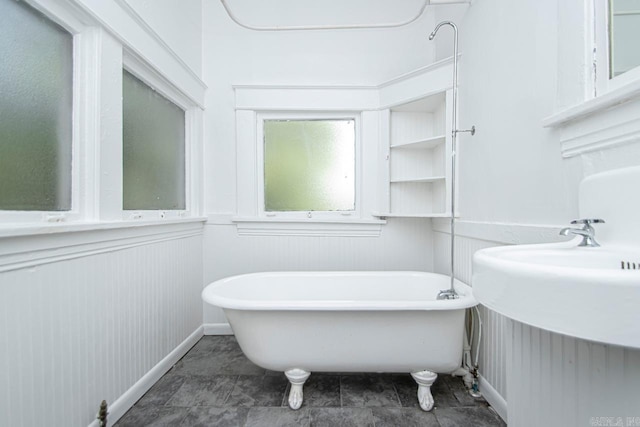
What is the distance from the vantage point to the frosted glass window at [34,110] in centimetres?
87

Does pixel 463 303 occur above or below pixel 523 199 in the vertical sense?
below

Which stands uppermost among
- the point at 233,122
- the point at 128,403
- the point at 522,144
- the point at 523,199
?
the point at 233,122

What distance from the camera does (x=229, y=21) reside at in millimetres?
2047

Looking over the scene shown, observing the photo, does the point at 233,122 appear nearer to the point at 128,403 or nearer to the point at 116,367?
the point at 116,367

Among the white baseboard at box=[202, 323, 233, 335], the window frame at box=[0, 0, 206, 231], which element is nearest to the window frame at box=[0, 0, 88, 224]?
the window frame at box=[0, 0, 206, 231]

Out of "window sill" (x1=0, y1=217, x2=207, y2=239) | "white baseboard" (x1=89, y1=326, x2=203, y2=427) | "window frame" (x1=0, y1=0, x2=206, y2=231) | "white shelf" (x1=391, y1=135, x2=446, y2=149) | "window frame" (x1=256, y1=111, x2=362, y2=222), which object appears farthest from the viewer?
"window frame" (x1=256, y1=111, x2=362, y2=222)

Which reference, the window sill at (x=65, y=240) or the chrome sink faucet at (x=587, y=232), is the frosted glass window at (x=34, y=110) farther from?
the chrome sink faucet at (x=587, y=232)

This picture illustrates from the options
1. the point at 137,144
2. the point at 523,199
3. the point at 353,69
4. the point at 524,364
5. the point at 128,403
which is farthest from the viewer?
the point at 353,69

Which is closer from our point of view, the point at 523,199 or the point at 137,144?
the point at 523,199

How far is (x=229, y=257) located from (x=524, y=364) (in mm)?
1862

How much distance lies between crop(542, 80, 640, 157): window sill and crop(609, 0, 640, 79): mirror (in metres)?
0.13

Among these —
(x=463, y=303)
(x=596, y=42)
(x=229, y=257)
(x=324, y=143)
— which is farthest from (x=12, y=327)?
(x=596, y=42)

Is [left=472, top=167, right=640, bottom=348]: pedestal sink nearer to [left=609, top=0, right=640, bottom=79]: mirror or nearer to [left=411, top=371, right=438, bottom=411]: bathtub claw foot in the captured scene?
[left=609, top=0, right=640, bottom=79]: mirror

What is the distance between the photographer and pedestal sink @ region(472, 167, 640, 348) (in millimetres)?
361
